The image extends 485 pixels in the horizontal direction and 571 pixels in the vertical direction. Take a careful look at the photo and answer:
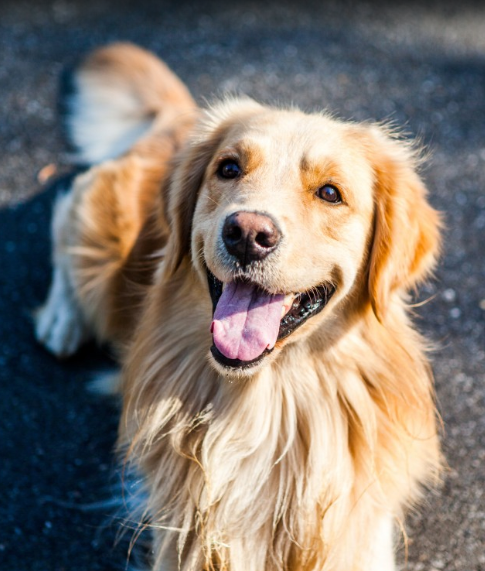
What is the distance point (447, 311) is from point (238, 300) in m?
2.07

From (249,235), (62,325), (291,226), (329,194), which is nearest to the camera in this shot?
(249,235)

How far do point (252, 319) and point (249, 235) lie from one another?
12.1 inches

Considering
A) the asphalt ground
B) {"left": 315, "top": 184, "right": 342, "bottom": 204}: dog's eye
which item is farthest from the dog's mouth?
the asphalt ground

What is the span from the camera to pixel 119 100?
14.7 ft

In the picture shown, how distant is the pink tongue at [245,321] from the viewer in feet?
7.63

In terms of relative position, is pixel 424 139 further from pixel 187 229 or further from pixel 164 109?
pixel 187 229

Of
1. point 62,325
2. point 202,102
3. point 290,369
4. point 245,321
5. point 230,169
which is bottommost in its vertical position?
point 62,325

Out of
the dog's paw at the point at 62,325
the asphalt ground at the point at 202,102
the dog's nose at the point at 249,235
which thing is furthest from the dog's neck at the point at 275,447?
the dog's paw at the point at 62,325

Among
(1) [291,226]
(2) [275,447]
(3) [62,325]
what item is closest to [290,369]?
(2) [275,447]

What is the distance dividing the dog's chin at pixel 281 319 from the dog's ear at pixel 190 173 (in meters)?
0.23

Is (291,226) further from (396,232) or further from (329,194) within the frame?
(396,232)

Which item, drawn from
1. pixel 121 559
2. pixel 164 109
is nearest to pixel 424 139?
pixel 164 109

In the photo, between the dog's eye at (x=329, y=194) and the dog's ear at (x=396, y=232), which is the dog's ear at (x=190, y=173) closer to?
the dog's eye at (x=329, y=194)

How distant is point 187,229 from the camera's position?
2773 mm
